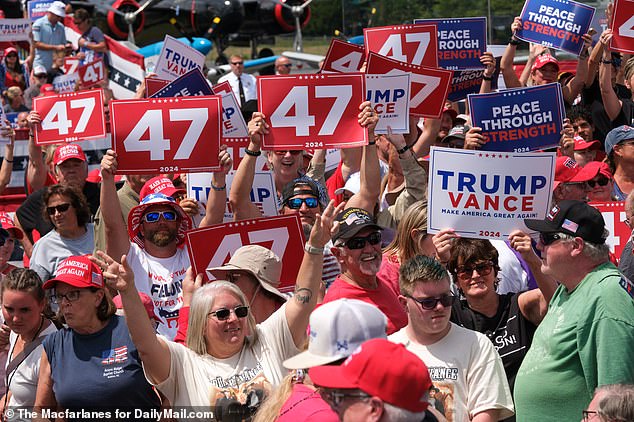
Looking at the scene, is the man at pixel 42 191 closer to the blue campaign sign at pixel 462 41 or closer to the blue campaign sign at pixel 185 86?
the blue campaign sign at pixel 185 86

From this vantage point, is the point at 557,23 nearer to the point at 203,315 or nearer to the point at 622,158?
the point at 622,158

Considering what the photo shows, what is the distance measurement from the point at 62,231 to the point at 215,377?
331cm

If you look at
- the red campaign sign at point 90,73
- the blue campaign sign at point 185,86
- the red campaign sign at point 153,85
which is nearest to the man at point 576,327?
the blue campaign sign at point 185,86

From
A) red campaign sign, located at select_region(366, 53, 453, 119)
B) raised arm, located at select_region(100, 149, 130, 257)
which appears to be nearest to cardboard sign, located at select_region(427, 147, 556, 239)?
raised arm, located at select_region(100, 149, 130, 257)

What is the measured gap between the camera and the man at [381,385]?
325 centimetres

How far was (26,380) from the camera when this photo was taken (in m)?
5.99

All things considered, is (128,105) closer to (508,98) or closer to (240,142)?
(240,142)

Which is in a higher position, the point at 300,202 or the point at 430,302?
the point at 430,302

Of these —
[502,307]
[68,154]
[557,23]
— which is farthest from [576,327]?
[557,23]

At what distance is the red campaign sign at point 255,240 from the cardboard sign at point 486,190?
3.06ft

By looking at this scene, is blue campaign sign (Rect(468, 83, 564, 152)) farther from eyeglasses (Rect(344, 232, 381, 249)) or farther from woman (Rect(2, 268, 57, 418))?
woman (Rect(2, 268, 57, 418))

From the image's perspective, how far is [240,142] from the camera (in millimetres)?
9445

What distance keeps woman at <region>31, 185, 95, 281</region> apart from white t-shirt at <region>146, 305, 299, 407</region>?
3.03 m

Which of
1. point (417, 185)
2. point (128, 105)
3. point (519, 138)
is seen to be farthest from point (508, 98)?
point (128, 105)
